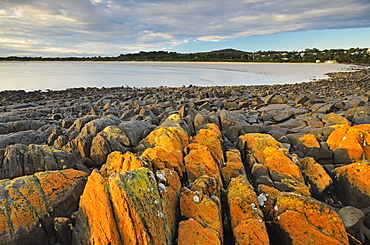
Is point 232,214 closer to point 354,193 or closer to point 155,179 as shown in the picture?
point 155,179

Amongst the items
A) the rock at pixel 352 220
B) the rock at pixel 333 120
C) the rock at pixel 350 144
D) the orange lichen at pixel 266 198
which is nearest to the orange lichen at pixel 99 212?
the orange lichen at pixel 266 198

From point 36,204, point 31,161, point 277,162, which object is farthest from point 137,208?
point 277,162

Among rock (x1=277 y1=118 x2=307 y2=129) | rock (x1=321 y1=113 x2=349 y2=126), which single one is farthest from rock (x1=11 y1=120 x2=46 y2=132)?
rock (x1=321 y1=113 x2=349 y2=126)

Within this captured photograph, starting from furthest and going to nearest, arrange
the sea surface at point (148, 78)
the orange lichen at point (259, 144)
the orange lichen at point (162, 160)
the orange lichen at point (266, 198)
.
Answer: the sea surface at point (148, 78) → the orange lichen at point (259, 144) → the orange lichen at point (162, 160) → the orange lichen at point (266, 198)

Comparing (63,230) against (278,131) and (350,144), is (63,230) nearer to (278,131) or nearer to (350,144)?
(350,144)

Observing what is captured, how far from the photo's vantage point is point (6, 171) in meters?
5.68

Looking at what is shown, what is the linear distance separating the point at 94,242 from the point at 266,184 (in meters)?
3.94

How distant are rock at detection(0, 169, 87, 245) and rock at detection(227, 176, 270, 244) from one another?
300 cm

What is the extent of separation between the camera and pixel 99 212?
3973 mm

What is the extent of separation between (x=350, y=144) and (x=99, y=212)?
7446 millimetres

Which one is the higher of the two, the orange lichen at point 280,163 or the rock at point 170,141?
the rock at point 170,141

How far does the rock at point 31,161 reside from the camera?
571 centimetres

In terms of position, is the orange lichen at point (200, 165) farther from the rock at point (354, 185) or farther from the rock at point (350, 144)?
the rock at point (350, 144)

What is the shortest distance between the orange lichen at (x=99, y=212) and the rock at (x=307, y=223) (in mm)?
2789
